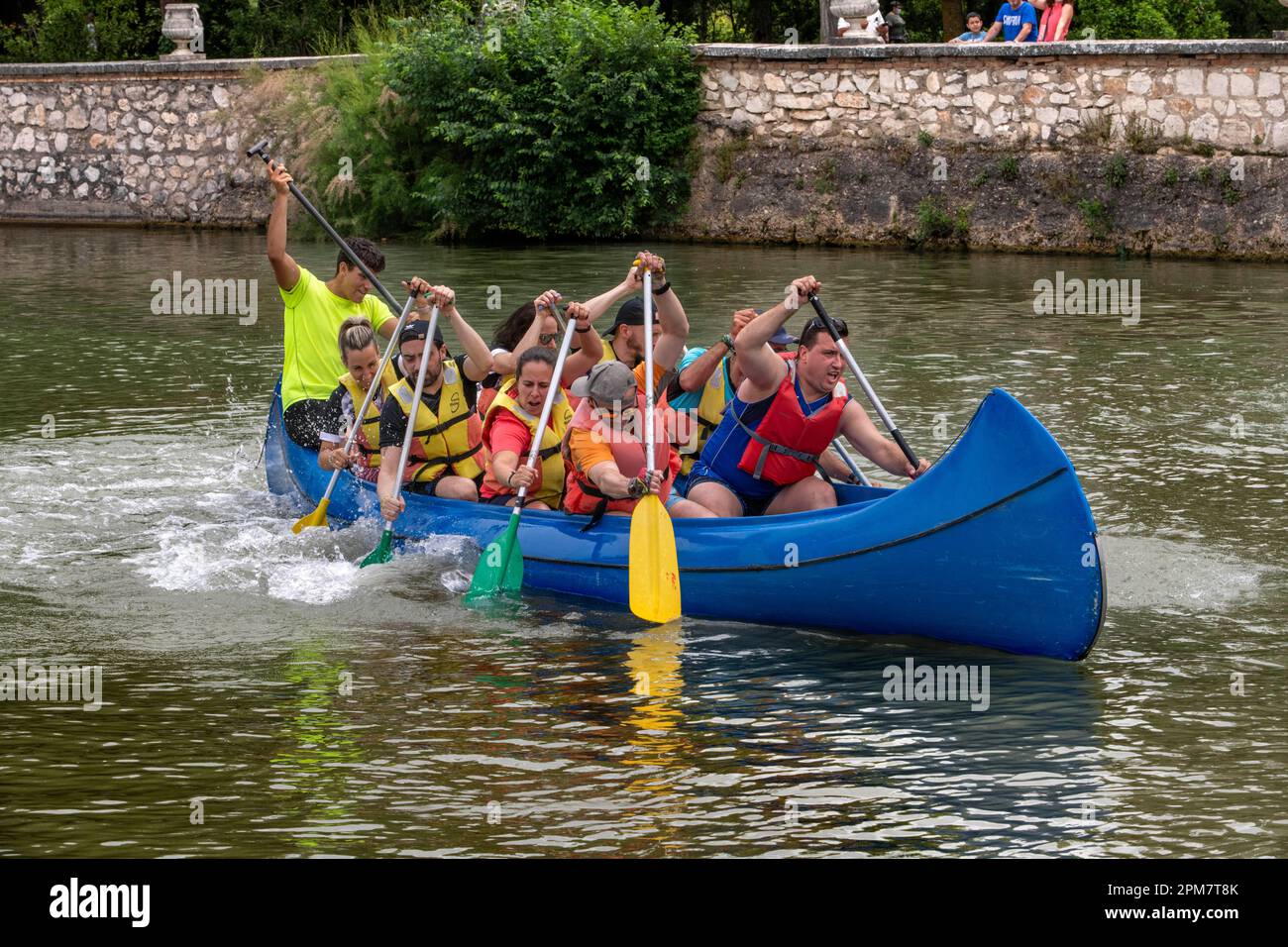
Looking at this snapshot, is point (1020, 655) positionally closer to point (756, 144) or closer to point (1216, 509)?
point (1216, 509)

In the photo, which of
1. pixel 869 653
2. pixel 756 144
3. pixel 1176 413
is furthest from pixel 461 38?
pixel 869 653

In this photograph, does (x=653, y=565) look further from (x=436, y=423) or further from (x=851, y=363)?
(x=436, y=423)

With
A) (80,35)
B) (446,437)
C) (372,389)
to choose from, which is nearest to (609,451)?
(446,437)

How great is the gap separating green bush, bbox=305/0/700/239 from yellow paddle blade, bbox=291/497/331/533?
41.3 ft

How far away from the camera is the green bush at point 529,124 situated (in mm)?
21141

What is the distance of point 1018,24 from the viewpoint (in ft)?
65.9

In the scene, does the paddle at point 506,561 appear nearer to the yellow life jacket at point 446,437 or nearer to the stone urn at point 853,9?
the yellow life jacket at point 446,437

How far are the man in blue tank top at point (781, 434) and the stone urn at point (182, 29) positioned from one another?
18612mm

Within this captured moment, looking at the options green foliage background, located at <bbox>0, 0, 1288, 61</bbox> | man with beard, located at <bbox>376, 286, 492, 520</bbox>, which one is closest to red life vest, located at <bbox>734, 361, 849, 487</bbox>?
man with beard, located at <bbox>376, 286, 492, 520</bbox>

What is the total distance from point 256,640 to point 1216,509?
466cm

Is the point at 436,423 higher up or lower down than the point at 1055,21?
lower down

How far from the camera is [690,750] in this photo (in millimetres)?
6074

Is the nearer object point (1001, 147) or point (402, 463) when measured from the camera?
point (402, 463)

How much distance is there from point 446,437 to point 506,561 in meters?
1.14
